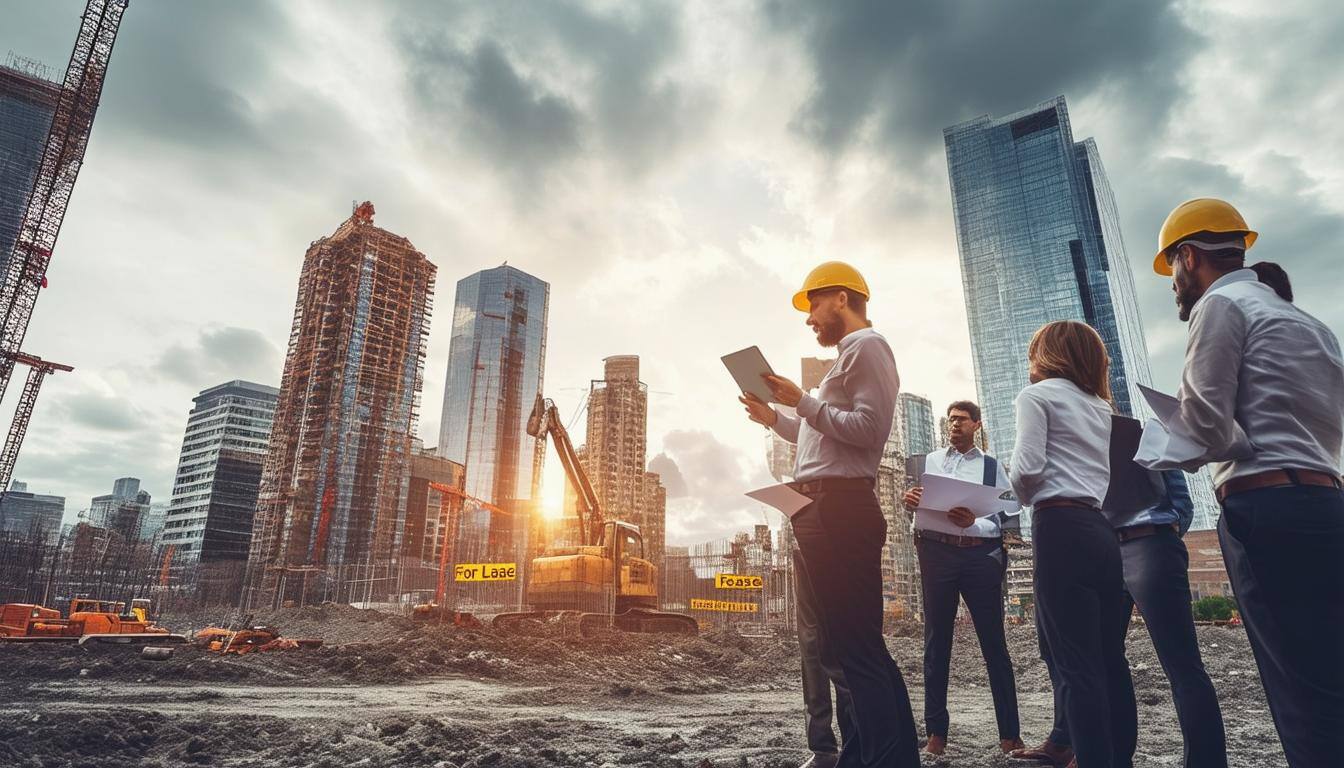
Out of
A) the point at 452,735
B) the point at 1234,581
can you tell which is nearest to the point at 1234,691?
the point at 1234,581

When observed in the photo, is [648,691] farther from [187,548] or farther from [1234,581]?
[187,548]

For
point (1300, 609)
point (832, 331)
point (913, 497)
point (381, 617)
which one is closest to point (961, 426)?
point (913, 497)

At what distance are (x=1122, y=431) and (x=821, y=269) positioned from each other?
148 centimetres

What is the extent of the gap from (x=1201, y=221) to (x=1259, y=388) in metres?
0.58

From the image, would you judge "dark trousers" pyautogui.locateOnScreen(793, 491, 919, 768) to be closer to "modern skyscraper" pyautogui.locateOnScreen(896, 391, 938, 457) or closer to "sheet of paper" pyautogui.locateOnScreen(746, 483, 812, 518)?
"sheet of paper" pyautogui.locateOnScreen(746, 483, 812, 518)

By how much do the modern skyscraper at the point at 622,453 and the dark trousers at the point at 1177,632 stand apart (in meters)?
82.3

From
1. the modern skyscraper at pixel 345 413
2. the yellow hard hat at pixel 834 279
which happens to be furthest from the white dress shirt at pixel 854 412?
the modern skyscraper at pixel 345 413

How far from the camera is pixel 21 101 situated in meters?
84.2

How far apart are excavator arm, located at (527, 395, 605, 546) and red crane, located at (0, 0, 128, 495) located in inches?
1640

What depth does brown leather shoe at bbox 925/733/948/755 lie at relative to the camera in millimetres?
3482

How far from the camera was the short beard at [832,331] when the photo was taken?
8.73 ft

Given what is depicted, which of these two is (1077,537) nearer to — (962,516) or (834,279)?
(962,516)

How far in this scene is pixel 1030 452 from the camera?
2.40 meters

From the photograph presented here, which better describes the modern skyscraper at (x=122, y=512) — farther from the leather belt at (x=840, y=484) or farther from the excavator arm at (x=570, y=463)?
the leather belt at (x=840, y=484)
